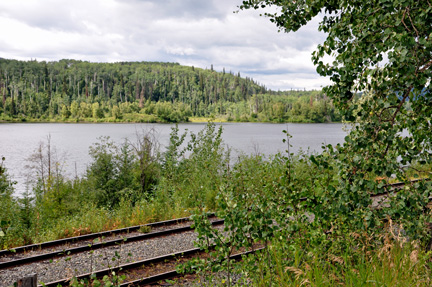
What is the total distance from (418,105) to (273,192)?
256 centimetres

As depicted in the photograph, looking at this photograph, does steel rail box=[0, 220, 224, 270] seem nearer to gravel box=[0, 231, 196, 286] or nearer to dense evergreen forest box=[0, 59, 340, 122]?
gravel box=[0, 231, 196, 286]

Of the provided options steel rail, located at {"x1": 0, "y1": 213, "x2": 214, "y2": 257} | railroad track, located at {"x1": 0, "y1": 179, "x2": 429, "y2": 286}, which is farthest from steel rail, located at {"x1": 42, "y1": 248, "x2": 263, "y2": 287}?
steel rail, located at {"x1": 0, "y1": 213, "x2": 214, "y2": 257}

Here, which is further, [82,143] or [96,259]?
[82,143]

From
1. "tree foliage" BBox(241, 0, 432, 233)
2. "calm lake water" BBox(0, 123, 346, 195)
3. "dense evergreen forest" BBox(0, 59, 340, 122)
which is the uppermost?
"dense evergreen forest" BBox(0, 59, 340, 122)

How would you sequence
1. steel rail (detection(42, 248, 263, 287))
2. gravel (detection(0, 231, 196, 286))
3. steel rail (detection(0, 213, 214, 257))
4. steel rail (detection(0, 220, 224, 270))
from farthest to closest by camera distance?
steel rail (detection(0, 213, 214, 257)), steel rail (detection(0, 220, 224, 270)), gravel (detection(0, 231, 196, 286)), steel rail (detection(42, 248, 263, 287))

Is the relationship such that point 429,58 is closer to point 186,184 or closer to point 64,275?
point 64,275

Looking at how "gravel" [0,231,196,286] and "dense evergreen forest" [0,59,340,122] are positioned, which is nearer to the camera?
"gravel" [0,231,196,286]

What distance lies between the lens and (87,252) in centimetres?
772

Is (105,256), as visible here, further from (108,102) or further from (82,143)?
(108,102)

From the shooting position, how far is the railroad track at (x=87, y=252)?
671 cm

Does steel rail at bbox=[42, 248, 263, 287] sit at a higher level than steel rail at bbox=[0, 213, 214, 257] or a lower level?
higher

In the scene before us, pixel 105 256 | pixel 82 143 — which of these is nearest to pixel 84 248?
pixel 105 256

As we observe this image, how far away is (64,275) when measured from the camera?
6562 millimetres

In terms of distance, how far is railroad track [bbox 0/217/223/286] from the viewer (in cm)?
671
